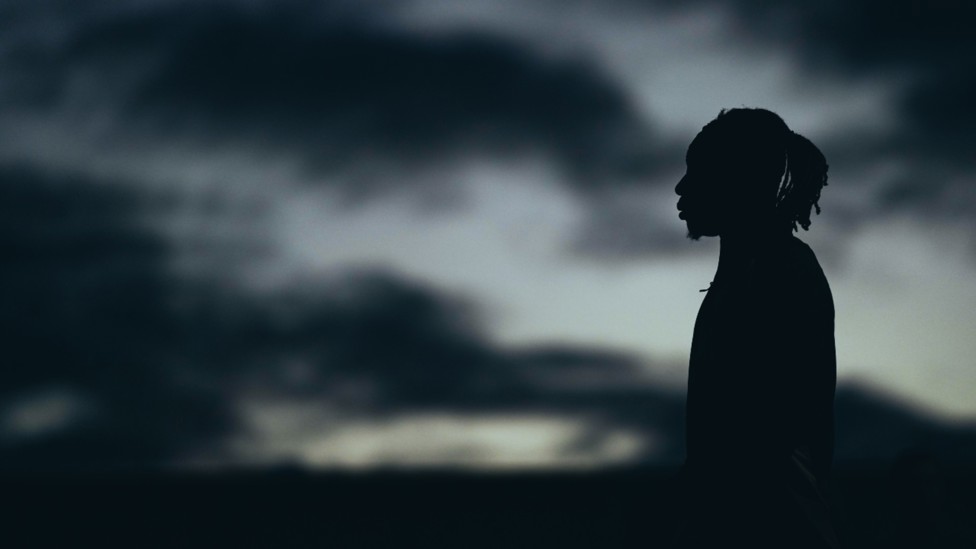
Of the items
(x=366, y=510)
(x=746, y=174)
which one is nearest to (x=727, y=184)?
(x=746, y=174)

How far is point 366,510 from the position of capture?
1505 cm

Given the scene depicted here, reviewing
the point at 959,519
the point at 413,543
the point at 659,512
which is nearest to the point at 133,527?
the point at 413,543

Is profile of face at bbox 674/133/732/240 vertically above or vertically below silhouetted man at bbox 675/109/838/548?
above

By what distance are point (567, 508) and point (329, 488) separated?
393cm

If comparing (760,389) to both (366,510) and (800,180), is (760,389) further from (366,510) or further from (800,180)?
(366,510)

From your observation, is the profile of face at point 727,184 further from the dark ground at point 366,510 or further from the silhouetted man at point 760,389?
the dark ground at point 366,510

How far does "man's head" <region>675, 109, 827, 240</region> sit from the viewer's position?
2590 millimetres

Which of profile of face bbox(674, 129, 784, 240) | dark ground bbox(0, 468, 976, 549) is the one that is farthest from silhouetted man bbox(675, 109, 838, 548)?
dark ground bbox(0, 468, 976, 549)

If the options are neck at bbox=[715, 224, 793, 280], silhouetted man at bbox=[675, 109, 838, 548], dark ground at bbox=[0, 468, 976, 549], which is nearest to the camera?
silhouetted man at bbox=[675, 109, 838, 548]

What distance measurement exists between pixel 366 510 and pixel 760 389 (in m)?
13.4

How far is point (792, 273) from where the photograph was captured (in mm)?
2455

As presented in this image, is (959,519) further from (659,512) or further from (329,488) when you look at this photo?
(659,512)

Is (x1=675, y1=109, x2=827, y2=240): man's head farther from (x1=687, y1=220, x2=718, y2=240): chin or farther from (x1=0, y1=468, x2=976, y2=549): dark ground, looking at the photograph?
(x1=0, y1=468, x2=976, y2=549): dark ground

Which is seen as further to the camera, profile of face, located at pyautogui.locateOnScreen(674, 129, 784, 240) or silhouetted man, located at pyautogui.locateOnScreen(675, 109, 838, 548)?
profile of face, located at pyautogui.locateOnScreen(674, 129, 784, 240)
